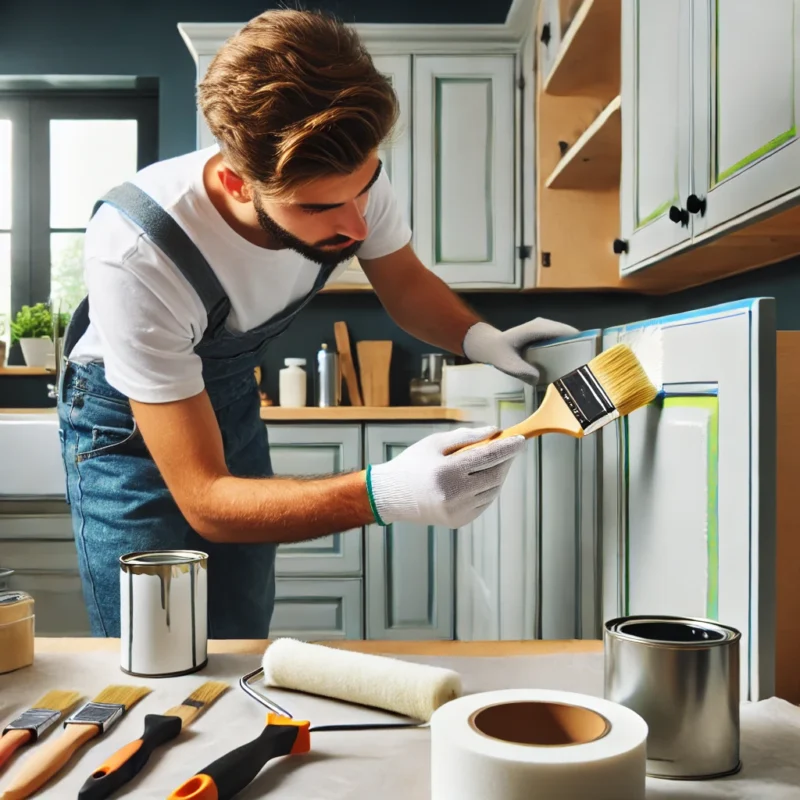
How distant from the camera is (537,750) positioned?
0.46 meters

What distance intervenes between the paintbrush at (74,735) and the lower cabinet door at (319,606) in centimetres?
183

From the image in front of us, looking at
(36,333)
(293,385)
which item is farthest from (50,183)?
(293,385)

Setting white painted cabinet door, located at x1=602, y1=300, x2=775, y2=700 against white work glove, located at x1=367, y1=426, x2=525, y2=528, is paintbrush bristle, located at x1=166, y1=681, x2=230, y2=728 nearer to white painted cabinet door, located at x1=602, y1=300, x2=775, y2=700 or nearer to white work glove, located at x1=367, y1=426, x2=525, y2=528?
white work glove, located at x1=367, y1=426, x2=525, y2=528

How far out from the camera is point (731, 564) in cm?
68

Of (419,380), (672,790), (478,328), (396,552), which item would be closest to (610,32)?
(478,328)

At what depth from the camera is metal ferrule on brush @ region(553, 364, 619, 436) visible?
31.6 inches

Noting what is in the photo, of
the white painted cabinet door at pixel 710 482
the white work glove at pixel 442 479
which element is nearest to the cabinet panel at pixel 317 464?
the white work glove at pixel 442 479

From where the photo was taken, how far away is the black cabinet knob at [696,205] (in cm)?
134

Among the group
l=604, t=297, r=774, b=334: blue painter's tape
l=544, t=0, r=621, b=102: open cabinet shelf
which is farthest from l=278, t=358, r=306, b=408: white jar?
l=604, t=297, r=774, b=334: blue painter's tape

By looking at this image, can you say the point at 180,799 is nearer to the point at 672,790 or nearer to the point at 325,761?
the point at 325,761

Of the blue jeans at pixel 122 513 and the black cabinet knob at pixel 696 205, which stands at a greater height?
the black cabinet knob at pixel 696 205

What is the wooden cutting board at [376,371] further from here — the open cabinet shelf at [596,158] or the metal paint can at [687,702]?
the metal paint can at [687,702]

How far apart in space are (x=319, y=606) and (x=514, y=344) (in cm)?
150

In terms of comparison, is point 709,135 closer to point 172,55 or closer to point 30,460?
point 30,460
